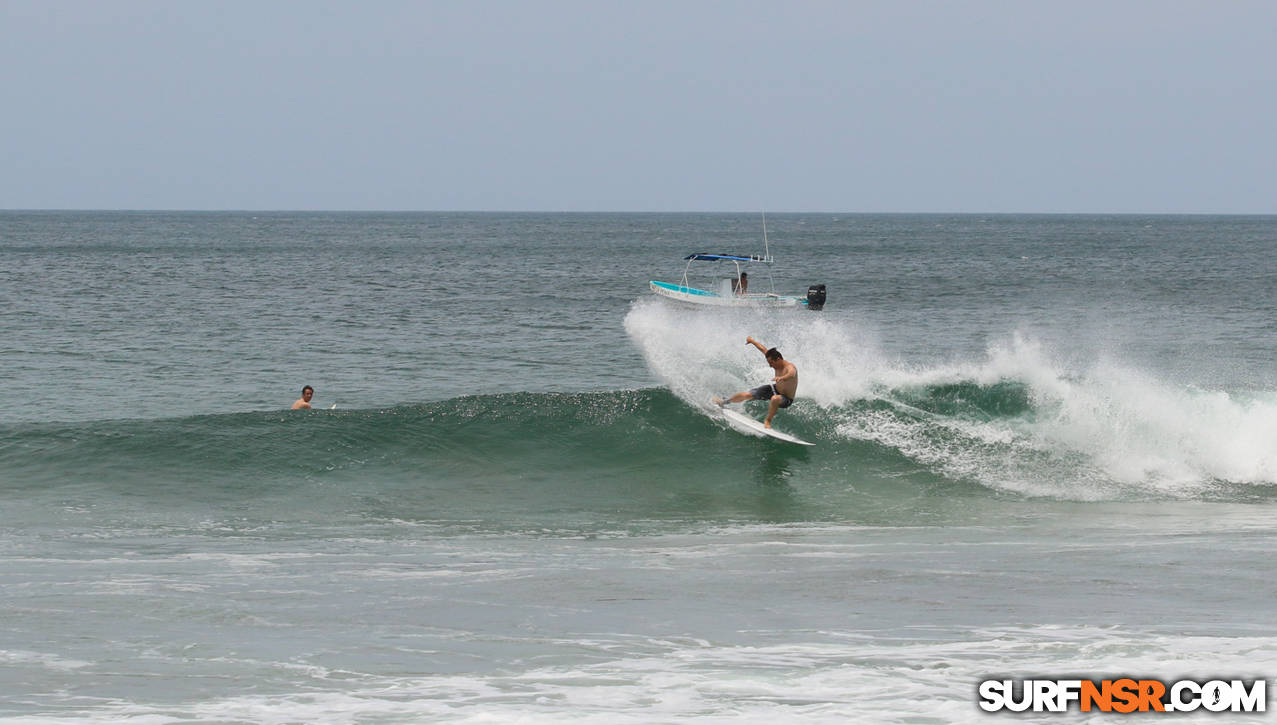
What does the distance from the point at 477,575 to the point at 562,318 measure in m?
31.5

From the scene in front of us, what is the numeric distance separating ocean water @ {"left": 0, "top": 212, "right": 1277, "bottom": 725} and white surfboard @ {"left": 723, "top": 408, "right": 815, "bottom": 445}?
0.24 m

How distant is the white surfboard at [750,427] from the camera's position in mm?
17953

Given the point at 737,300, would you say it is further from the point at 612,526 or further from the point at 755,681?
the point at 755,681

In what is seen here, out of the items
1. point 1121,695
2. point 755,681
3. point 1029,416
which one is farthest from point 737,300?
point 1121,695

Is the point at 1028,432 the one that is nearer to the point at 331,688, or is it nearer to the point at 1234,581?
the point at 1234,581

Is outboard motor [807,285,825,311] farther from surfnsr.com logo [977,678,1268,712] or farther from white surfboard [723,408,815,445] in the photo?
surfnsr.com logo [977,678,1268,712]

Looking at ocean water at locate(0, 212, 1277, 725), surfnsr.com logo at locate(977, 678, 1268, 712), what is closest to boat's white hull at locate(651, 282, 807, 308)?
ocean water at locate(0, 212, 1277, 725)

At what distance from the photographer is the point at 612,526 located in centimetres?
1419

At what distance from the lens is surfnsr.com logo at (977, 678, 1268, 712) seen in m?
6.97

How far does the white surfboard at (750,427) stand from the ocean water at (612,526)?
0.80 feet

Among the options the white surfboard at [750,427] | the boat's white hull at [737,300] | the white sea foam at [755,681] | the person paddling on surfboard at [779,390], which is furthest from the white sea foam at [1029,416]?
the boat's white hull at [737,300]

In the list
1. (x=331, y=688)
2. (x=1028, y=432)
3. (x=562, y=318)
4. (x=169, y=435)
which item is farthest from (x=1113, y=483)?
(x=562, y=318)

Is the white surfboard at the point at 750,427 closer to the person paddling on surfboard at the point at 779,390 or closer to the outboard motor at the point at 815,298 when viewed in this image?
the person paddling on surfboard at the point at 779,390

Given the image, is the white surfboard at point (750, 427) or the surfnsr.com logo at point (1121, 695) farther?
the white surfboard at point (750, 427)
